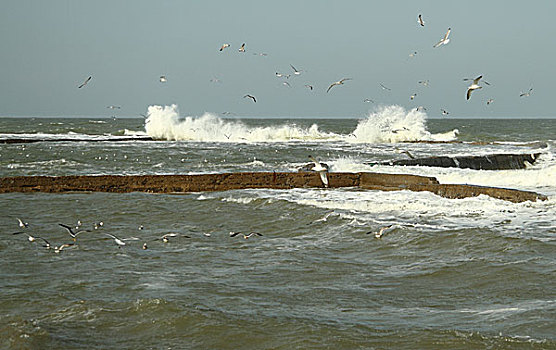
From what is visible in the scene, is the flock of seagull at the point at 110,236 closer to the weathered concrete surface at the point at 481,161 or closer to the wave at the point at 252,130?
the weathered concrete surface at the point at 481,161

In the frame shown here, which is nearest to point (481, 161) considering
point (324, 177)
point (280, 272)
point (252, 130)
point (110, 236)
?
point (324, 177)

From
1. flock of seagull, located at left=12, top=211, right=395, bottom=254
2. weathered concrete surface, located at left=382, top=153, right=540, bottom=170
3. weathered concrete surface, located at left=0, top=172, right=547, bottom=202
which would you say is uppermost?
weathered concrete surface, located at left=382, top=153, right=540, bottom=170

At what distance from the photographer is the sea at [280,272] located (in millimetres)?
5395

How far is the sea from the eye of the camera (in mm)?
5395

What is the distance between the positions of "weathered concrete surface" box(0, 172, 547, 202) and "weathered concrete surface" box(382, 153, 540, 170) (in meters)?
5.23

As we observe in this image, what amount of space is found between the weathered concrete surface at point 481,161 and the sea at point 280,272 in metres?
6.90

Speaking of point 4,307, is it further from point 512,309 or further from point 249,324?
point 512,309

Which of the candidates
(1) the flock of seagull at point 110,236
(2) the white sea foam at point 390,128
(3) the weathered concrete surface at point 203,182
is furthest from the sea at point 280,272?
(2) the white sea foam at point 390,128

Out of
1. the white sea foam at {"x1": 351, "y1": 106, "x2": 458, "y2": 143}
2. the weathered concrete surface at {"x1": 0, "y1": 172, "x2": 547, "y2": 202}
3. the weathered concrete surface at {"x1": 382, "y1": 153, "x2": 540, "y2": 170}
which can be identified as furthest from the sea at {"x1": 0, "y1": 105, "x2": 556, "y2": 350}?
the white sea foam at {"x1": 351, "y1": 106, "x2": 458, "y2": 143}

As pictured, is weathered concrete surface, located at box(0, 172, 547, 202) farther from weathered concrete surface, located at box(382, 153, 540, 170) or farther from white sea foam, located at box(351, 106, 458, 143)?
white sea foam, located at box(351, 106, 458, 143)

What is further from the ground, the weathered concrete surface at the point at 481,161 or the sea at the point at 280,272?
the weathered concrete surface at the point at 481,161

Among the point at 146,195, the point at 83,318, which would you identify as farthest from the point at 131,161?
the point at 83,318

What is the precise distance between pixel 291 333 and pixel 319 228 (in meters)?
5.01

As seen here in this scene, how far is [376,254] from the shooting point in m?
8.48
